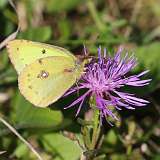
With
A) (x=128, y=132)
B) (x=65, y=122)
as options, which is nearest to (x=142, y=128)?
(x=128, y=132)

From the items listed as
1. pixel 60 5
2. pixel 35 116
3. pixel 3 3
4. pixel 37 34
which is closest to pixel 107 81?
pixel 35 116

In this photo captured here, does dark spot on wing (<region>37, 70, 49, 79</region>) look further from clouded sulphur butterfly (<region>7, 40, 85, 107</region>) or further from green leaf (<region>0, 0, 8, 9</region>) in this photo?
green leaf (<region>0, 0, 8, 9</region>)

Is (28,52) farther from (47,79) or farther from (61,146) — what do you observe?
(61,146)

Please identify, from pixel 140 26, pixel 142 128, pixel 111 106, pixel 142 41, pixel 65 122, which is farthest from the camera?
pixel 140 26

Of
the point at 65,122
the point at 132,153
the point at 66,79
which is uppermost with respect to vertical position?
the point at 66,79

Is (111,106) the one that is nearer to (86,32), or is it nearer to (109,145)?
(109,145)

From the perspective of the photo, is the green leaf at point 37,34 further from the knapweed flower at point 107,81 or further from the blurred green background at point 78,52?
the knapweed flower at point 107,81

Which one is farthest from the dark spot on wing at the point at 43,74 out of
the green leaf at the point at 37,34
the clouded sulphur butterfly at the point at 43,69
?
the green leaf at the point at 37,34
